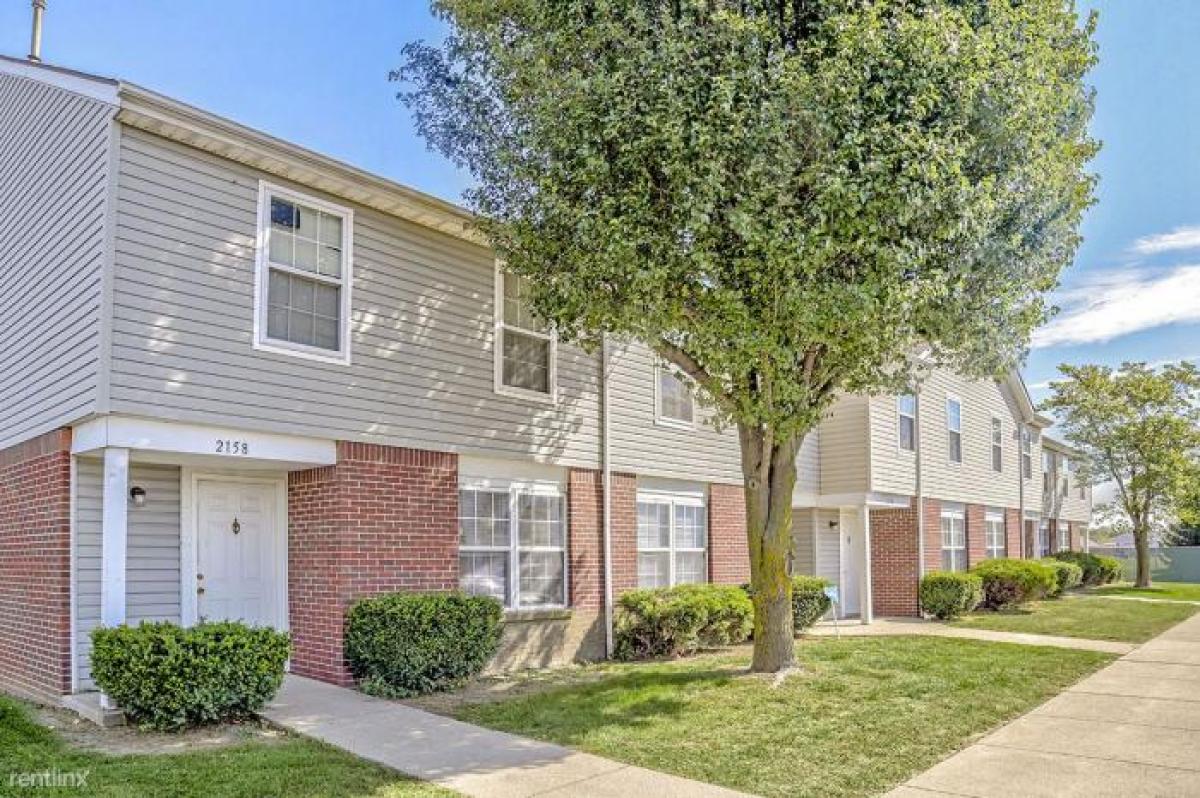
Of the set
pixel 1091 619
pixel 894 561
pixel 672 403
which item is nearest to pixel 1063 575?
pixel 1091 619

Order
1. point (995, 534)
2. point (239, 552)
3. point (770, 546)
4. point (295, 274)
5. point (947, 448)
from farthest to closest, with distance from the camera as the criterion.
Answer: point (995, 534) < point (947, 448) < point (770, 546) < point (239, 552) < point (295, 274)

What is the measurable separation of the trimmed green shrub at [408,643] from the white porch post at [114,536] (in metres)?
2.37

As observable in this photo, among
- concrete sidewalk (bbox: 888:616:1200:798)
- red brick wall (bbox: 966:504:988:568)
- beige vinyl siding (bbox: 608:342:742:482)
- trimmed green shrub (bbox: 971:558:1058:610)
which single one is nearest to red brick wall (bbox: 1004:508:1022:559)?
red brick wall (bbox: 966:504:988:568)

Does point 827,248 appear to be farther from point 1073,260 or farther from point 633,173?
point 1073,260

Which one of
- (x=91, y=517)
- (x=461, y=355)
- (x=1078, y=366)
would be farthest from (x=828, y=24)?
(x=1078, y=366)

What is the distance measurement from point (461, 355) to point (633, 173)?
12.1 feet

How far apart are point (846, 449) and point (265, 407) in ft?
42.0

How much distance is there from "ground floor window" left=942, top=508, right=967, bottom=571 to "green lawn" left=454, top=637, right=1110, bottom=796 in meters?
9.22

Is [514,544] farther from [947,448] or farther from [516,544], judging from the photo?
[947,448]

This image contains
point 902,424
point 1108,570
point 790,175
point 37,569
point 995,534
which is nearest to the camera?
point 790,175

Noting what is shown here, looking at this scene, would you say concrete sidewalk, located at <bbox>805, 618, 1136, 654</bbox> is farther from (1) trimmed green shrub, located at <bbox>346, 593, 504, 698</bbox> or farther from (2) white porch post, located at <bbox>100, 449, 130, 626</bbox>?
(2) white porch post, located at <bbox>100, 449, 130, 626</bbox>

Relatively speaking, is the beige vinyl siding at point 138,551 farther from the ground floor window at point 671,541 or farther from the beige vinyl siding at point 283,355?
the ground floor window at point 671,541

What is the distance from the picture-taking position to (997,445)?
26.2 meters

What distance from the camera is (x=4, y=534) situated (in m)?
10.2
